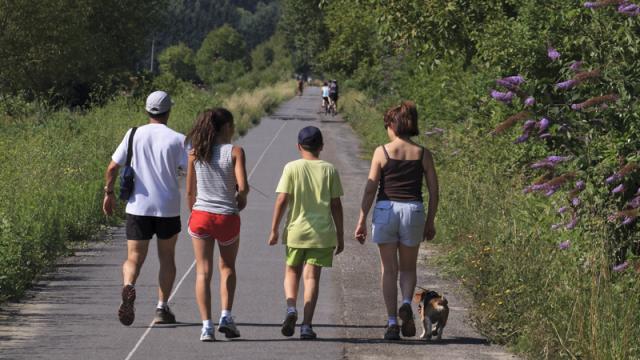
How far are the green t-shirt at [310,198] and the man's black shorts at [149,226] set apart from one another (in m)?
0.95

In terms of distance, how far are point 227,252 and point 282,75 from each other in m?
113

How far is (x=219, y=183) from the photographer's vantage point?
29.0ft

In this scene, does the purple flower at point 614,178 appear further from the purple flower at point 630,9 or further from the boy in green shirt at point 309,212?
the boy in green shirt at point 309,212

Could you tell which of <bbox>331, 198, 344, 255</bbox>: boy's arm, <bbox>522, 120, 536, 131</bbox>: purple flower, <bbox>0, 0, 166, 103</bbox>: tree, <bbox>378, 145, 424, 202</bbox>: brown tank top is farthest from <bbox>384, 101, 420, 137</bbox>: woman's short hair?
<bbox>0, 0, 166, 103</bbox>: tree

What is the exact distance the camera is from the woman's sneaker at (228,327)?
8945mm

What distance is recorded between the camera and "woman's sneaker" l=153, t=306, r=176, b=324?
31.4ft

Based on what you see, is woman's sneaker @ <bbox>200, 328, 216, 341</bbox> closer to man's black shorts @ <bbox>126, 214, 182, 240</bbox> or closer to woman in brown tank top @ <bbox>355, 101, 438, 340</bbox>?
man's black shorts @ <bbox>126, 214, 182, 240</bbox>

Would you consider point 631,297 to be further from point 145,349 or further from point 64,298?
point 64,298

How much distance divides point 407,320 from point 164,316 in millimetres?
1835

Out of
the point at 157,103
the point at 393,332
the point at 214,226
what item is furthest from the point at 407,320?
the point at 157,103

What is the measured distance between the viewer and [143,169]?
9273 mm

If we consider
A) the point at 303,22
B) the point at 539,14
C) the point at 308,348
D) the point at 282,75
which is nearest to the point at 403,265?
the point at 308,348

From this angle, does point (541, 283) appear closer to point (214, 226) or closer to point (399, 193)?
point (399, 193)

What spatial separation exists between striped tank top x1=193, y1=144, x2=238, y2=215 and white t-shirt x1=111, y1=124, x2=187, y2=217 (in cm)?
43
